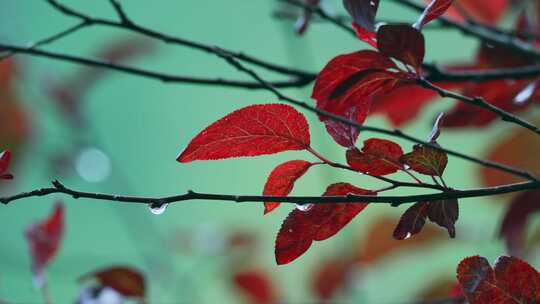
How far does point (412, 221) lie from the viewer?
1.48 ft

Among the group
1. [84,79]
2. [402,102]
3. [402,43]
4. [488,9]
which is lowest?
[402,43]

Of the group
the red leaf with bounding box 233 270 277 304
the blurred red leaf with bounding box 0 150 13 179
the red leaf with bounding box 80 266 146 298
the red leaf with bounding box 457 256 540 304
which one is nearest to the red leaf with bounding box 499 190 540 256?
the red leaf with bounding box 457 256 540 304

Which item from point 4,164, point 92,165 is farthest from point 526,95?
point 92,165

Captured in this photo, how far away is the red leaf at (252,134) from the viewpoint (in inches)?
18.0

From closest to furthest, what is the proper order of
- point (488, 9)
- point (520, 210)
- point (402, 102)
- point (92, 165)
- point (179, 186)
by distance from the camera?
point (520, 210)
point (402, 102)
point (488, 9)
point (92, 165)
point (179, 186)

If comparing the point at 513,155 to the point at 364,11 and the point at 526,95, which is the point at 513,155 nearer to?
the point at 526,95

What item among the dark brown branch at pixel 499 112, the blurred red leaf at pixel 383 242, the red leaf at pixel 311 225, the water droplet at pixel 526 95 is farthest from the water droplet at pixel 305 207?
the blurred red leaf at pixel 383 242

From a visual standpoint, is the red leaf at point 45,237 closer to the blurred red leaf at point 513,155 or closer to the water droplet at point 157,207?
the water droplet at point 157,207

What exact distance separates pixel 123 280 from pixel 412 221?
13.4 inches

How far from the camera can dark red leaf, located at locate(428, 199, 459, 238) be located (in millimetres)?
447

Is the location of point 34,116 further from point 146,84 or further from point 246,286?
point 146,84

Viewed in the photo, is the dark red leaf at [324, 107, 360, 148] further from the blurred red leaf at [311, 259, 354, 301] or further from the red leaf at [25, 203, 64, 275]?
the blurred red leaf at [311, 259, 354, 301]

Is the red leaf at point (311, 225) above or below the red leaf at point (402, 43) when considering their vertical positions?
below

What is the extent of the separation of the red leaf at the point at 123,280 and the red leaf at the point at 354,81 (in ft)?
0.91
